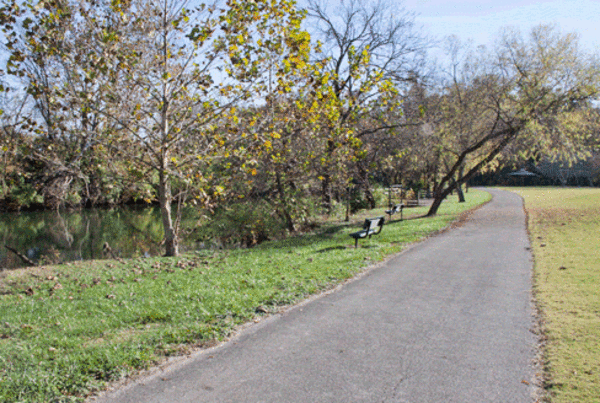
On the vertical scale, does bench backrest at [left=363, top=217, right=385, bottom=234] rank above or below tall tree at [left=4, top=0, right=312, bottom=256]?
below

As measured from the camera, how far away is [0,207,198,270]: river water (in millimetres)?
15703

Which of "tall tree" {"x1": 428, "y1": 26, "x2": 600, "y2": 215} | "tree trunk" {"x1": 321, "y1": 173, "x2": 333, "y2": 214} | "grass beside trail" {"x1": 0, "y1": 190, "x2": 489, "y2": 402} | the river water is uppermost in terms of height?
"tall tree" {"x1": 428, "y1": 26, "x2": 600, "y2": 215}

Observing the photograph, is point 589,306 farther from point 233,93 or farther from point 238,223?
point 238,223

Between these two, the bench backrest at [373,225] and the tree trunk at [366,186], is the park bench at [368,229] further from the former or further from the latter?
the tree trunk at [366,186]

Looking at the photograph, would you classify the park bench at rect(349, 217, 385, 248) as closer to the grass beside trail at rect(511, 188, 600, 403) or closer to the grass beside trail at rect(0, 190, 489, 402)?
the grass beside trail at rect(0, 190, 489, 402)

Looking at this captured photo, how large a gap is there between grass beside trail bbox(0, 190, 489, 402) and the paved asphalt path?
0.42m

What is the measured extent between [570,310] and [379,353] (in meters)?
3.33

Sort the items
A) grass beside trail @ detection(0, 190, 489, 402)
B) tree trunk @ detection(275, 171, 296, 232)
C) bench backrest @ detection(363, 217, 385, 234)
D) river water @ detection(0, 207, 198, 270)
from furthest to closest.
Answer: tree trunk @ detection(275, 171, 296, 232) → river water @ detection(0, 207, 198, 270) → bench backrest @ detection(363, 217, 385, 234) → grass beside trail @ detection(0, 190, 489, 402)

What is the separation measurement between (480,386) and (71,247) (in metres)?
17.4

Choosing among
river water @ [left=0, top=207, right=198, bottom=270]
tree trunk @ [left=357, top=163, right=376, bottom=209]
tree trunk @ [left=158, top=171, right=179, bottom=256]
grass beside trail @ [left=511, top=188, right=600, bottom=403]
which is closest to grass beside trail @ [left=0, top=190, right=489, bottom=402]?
tree trunk @ [left=158, top=171, right=179, bottom=256]

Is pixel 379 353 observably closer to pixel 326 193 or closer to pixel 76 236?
pixel 326 193


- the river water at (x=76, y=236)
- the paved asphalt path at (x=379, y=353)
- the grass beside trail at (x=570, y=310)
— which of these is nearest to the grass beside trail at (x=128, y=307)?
the paved asphalt path at (x=379, y=353)

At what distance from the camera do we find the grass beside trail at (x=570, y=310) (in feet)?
13.9

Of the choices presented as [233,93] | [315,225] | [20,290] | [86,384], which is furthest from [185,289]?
[315,225]
